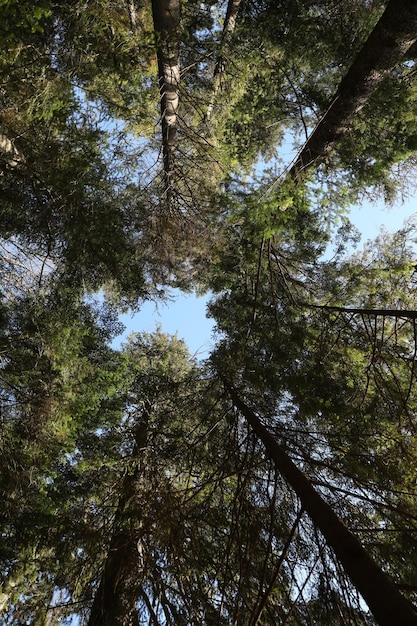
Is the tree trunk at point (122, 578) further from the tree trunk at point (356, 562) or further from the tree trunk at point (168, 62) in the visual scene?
the tree trunk at point (168, 62)

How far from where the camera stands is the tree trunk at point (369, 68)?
15.7ft

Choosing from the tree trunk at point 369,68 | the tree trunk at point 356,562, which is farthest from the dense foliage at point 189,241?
the tree trunk at point 356,562

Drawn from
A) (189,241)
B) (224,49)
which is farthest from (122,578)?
(224,49)

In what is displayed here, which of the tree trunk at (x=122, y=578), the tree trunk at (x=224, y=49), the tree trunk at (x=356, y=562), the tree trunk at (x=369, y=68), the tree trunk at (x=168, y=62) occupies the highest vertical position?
the tree trunk at (x=224, y=49)

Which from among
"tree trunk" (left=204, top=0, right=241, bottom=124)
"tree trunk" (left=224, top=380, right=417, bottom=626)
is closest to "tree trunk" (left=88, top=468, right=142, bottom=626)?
"tree trunk" (left=224, top=380, right=417, bottom=626)

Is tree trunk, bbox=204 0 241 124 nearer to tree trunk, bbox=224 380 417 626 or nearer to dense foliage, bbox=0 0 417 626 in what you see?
dense foliage, bbox=0 0 417 626

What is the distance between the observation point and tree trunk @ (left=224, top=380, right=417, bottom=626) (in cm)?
177

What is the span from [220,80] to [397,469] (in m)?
7.94

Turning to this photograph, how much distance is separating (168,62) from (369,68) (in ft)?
10.4

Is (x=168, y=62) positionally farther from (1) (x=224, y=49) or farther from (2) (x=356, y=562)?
(2) (x=356, y=562)

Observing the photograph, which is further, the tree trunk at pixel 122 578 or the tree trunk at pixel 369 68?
the tree trunk at pixel 369 68

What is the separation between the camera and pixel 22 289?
9562mm

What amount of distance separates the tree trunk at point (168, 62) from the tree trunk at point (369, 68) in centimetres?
265

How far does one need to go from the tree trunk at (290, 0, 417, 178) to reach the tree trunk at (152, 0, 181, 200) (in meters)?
2.65
